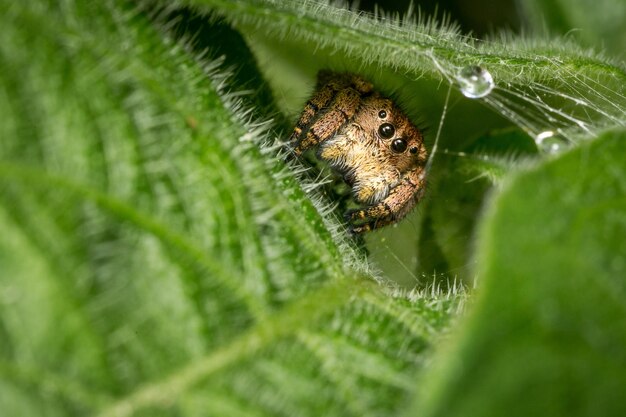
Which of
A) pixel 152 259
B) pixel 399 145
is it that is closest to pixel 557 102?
pixel 399 145

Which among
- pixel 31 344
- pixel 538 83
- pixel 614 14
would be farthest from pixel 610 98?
pixel 31 344

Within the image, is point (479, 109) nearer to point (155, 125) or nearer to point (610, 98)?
point (610, 98)

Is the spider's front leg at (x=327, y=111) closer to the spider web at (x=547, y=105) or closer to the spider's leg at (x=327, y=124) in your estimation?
the spider's leg at (x=327, y=124)

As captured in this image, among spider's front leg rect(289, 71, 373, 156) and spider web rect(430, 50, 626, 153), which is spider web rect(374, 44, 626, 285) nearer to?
spider web rect(430, 50, 626, 153)

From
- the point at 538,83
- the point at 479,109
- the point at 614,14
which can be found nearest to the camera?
the point at 538,83

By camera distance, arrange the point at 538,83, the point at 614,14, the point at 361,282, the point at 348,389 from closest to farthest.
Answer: the point at 348,389
the point at 361,282
the point at 538,83
the point at 614,14

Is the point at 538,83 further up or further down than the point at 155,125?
further up

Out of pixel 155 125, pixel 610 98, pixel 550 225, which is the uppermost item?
pixel 610 98
